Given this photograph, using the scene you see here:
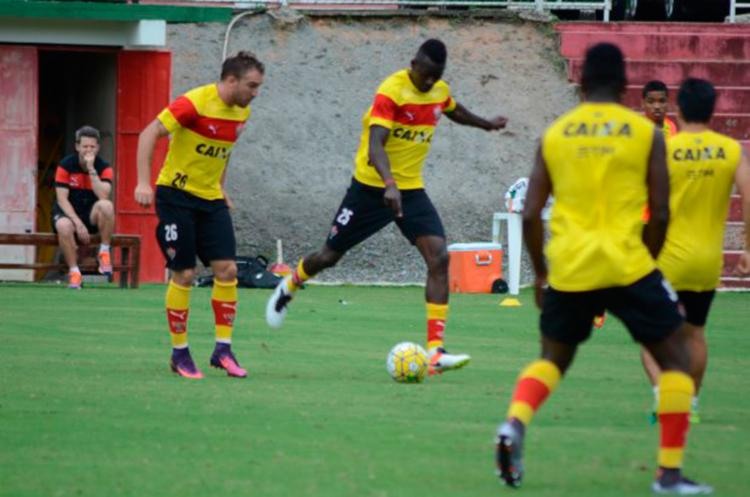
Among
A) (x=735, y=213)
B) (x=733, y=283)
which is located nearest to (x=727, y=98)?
(x=735, y=213)

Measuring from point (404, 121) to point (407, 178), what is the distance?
0.46m

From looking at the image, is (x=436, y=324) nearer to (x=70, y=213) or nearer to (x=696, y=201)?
(x=696, y=201)

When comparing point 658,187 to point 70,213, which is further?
point 70,213

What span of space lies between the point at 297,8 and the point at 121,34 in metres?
3.74

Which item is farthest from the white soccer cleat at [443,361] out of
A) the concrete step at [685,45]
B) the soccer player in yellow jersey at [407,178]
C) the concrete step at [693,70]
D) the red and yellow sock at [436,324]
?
the concrete step at [685,45]

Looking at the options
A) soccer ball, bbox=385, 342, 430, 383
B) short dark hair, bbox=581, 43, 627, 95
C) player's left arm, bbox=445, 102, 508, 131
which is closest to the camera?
short dark hair, bbox=581, 43, 627, 95

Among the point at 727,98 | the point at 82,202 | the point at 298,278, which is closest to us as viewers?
the point at 298,278

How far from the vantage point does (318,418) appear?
423 inches

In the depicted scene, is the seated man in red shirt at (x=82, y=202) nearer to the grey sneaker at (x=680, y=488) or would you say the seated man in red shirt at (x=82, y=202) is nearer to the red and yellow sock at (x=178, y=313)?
the red and yellow sock at (x=178, y=313)

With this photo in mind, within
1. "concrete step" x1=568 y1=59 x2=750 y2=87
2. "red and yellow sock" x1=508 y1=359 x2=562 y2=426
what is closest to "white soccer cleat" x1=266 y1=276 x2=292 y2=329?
"red and yellow sock" x1=508 y1=359 x2=562 y2=426

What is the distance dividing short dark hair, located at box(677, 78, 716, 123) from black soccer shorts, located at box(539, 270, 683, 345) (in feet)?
7.39

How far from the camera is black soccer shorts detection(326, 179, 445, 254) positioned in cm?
1441

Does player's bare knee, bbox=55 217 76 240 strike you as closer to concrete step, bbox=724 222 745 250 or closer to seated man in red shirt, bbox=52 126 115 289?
seated man in red shirt, bbox=52 126 115 289

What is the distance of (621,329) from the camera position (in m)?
19.0
